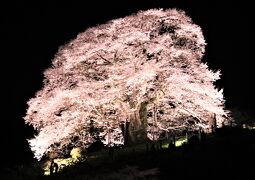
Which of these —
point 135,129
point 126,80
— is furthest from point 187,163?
point 135,129

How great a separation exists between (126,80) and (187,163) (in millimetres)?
13275

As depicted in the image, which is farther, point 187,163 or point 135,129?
point 135,129

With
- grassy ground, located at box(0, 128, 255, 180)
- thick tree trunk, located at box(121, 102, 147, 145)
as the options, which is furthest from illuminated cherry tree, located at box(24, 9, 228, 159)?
grassy ground, located at box(0, 128, 255, 180)

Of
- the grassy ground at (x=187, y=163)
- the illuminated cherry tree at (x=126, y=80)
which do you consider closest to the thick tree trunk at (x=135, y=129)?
the illuminated cherry tree at (x=126, y=80)

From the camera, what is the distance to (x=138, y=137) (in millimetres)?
30422

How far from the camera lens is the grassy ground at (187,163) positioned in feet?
50.7

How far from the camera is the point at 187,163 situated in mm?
16875

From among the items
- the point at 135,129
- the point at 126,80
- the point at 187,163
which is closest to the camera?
the point at 187,163

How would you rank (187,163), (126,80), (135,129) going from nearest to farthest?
(187,163), (126,80), (135,129)

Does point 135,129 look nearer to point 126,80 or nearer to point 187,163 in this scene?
point 126,80

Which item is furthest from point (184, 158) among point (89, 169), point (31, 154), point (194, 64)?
point (31, 154)

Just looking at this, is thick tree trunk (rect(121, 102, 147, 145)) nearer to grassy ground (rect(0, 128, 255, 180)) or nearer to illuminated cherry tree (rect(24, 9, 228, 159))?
illuminated cherry tree (rect(24, 9, 228, 159))

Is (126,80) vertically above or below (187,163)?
above

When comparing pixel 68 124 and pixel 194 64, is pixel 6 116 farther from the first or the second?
pixel 194 64
